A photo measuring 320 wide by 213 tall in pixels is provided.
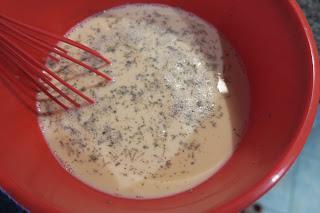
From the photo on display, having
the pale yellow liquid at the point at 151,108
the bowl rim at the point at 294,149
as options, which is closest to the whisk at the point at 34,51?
the pale yellow liquid at the point at 151,108

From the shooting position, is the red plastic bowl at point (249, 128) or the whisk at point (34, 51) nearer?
the red plastic bowl at point (249, 128)

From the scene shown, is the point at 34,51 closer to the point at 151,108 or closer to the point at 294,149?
the point at 151,108

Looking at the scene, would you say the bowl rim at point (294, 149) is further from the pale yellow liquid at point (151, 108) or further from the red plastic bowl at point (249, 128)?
the pale yellow liquid at point (151, 108)

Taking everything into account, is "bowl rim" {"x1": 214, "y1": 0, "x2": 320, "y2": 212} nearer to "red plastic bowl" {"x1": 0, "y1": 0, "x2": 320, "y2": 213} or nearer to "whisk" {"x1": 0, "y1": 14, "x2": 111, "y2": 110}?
"red plastic bowl" {"x1": 0, "y1": 0, "x2": 320, "y2": 213}

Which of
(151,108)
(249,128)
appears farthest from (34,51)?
(249,128)

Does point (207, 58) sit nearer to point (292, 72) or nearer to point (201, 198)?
point (292, 72)

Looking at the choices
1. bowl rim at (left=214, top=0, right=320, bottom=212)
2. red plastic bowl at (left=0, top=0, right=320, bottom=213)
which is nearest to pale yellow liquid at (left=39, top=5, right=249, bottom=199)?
red plastic bowl at (left=0, top=0, right=320, bottom=213)
